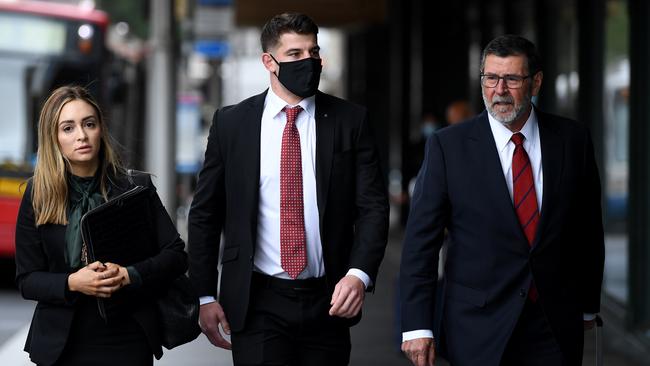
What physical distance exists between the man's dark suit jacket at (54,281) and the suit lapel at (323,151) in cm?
59

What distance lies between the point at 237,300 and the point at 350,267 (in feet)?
1.38

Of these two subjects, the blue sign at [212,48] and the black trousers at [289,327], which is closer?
the black trousers at [289,327]

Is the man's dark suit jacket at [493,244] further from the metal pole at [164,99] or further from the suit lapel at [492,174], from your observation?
the metal pole at [164,99]

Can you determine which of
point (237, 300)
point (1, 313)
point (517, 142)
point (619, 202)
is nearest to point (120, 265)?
point (237, 300)

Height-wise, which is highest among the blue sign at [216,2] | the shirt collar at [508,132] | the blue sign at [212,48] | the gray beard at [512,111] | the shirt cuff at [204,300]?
the blue sign at [216,2]

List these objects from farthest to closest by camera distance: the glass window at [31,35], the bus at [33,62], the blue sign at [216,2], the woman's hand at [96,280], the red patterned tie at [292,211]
Answer: the blue sign at [216,2] → the glass window at [31,35] → the bus at [33,62] → the red patterned tie at [292,211] → the woman's hand at [96,280]

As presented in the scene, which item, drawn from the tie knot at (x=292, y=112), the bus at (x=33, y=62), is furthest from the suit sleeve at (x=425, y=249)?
the bus at (x=33, y=62)

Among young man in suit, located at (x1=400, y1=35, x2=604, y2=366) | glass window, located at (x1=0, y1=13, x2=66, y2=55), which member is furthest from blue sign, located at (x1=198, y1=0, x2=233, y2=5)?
young man in suit, located at (x1=400, y1=35, x2=604, y2=366)

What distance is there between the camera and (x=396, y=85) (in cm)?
2261

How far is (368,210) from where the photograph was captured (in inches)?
184

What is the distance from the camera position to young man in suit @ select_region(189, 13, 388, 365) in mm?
4566

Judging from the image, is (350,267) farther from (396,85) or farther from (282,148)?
(396,85)

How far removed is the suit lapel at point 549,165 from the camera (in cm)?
423

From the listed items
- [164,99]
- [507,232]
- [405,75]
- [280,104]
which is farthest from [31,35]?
[507,232]
